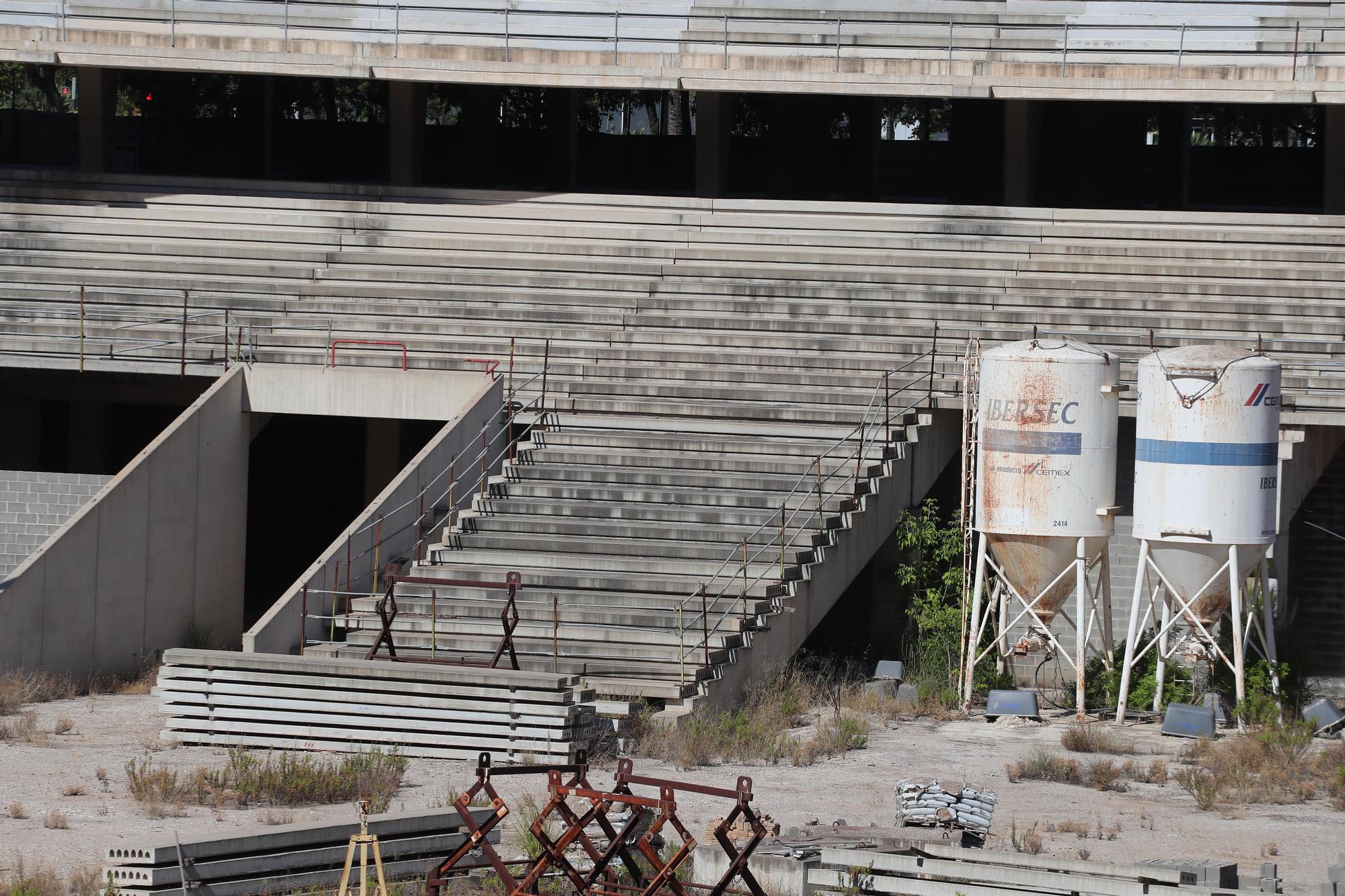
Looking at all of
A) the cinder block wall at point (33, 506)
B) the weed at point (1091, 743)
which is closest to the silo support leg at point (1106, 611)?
the weed at point (1091, 743)

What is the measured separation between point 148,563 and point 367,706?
18.9 ft

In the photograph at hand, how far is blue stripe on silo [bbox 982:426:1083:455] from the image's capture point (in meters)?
18.9

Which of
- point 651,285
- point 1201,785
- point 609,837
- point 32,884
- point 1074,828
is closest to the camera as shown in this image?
point 609,837

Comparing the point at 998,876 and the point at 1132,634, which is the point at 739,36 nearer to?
the point at 1132,634

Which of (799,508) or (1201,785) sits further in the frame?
(799,508)

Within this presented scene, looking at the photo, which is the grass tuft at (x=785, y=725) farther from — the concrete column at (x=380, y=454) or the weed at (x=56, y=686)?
the concrete column at (x=380, y=454)

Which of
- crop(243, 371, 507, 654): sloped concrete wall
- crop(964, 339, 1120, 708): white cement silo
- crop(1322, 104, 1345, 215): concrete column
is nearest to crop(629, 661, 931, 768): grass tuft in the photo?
crop(964, 339, 1120, 708): white cement silo

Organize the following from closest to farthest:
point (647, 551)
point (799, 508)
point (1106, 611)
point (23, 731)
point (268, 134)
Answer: point (23, 731), point (799, 508), point (647, 551), point (1106, 611), point (268, 134)

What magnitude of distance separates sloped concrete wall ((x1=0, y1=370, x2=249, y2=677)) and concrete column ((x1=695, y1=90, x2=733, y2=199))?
9.31m

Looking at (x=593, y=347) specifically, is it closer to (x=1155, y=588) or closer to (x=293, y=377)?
(x=293, y=377)

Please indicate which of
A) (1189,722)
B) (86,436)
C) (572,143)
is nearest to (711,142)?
(572,143)

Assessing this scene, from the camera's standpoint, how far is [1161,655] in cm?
1886

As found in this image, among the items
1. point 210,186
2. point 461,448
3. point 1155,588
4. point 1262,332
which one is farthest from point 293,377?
point 1262,332

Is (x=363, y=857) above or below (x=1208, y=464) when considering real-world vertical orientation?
below
